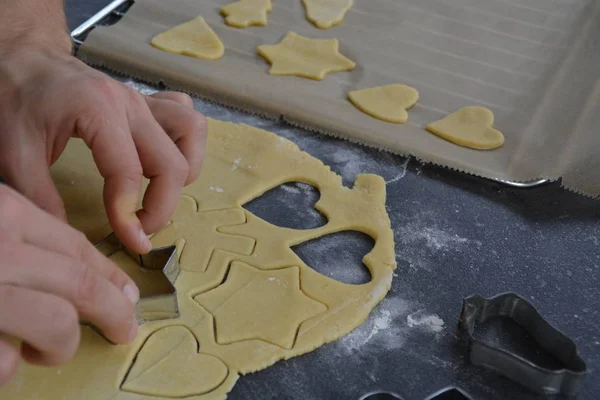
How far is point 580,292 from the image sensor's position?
116cm

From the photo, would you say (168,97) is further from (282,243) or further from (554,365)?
(554,365)

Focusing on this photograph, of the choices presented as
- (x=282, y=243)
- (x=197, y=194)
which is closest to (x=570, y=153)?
(x=282, y=243)

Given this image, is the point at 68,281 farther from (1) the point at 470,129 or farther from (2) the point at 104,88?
(1) the point at 470,129

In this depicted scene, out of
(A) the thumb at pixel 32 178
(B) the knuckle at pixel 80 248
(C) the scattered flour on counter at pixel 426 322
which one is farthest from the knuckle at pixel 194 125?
(C) the scattered flour on counter at pixel 426 322

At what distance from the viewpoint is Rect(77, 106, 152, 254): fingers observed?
99 cm

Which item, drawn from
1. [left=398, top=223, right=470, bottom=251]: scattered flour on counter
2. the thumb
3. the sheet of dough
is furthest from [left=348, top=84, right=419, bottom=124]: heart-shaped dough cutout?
the thumb

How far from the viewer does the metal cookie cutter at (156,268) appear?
99 centimetres

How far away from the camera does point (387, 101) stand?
1.52 metres

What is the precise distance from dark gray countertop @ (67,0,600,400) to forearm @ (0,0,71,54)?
332 mm

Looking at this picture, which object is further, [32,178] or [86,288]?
[32,178]

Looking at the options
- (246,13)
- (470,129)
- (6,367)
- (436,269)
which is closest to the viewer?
(6,367)

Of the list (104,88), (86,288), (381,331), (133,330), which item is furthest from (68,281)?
(381,331)

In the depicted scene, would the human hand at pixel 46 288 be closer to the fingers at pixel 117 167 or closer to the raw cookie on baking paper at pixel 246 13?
the fingers at pixel 117 167

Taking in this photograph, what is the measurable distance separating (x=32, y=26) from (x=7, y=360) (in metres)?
0.72
